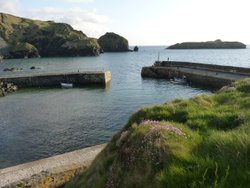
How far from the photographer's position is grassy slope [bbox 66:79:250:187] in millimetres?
4836

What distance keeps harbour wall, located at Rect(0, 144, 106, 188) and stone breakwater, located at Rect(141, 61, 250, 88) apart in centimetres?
3831

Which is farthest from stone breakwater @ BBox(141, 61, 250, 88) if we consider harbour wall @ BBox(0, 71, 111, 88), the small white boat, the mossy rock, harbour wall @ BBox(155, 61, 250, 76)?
the mossy rock

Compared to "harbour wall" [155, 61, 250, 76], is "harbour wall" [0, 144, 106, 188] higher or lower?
higher

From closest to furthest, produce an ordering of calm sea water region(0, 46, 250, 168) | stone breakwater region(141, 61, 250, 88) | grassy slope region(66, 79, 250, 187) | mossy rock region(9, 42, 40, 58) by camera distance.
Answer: grassy slope region(66, 79, 250, 187), calm sea water region(0, 46, 250, 168), stone breakwater region(141, 61, 250, 88), mossy rock region(9, 42, 40, 58)

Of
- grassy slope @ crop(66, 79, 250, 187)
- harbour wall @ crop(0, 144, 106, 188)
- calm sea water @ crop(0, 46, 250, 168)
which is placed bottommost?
calm sea water @ crop(0, 46, 250, 168)

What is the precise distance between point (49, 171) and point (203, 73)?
53.0 m

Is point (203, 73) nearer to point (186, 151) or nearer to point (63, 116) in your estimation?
point (63, 116)

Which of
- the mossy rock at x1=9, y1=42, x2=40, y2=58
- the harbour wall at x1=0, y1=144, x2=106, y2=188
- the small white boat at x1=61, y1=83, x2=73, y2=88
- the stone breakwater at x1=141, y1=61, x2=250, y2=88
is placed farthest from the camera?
the mossy rock at x1=9, y1=42, x2=40, y2=58

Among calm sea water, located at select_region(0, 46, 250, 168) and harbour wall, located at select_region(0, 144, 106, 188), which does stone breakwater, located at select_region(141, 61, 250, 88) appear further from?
harbour wall, located at select_region(0, 144, 106, 188)

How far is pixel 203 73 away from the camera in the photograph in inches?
2525

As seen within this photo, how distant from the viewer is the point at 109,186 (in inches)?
291

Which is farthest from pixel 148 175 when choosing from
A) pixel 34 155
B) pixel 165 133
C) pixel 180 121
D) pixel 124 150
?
pixel 34 155

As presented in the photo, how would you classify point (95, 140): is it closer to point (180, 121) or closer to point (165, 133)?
point (180, 121)

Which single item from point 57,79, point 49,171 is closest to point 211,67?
point 57,79
